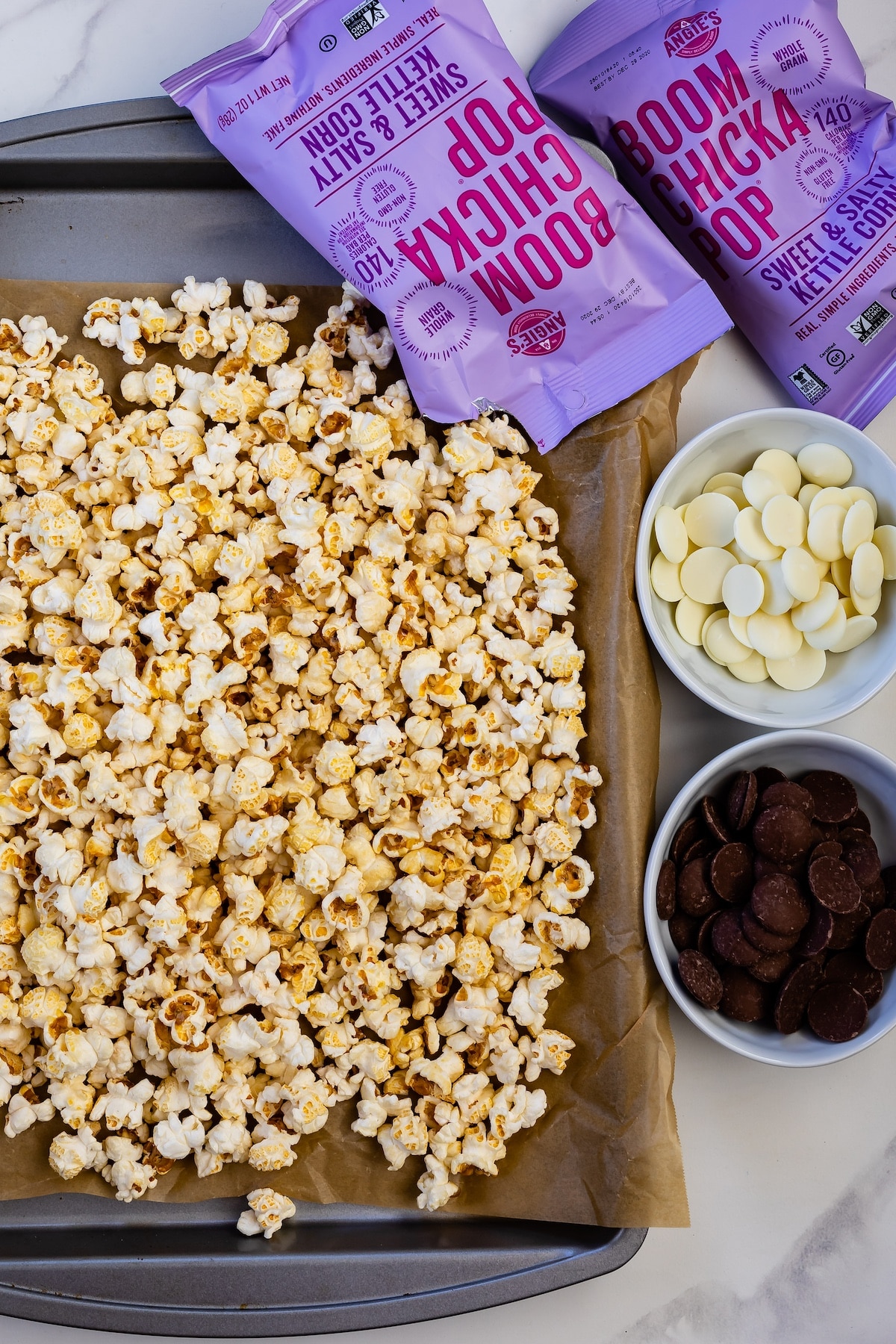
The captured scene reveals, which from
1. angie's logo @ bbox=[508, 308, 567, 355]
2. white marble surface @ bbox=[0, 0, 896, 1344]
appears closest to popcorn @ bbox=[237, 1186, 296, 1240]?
white marble surface @ bbox=[0, 0, 896, 1344]

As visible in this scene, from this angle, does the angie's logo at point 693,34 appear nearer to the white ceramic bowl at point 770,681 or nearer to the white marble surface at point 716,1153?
the white marble surface at point 716,1153

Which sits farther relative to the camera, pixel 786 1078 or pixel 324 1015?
pixel 786 1078

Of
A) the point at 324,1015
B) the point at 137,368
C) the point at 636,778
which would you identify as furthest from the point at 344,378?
the point at 324,1015

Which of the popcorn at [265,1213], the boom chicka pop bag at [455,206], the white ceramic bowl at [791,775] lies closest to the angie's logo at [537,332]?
the boom chicka pop bag at [455,206]

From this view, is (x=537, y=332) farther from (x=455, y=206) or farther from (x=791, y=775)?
(x=791, y=775)

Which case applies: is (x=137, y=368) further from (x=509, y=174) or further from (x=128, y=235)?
(x=509, y=174)

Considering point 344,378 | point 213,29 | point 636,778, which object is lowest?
point 636,778

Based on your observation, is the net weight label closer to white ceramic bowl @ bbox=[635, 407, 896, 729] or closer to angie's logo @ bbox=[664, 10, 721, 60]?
white ceramic bowl @ bbox=[635, 407, 896, 729]
